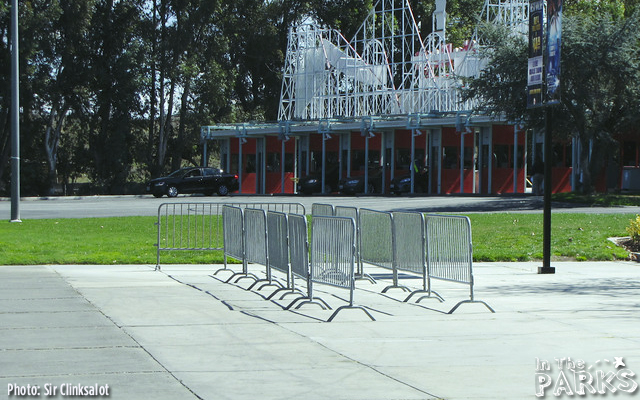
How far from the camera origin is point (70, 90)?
57656mm

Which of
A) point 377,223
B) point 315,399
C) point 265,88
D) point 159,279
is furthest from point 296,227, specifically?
point 265,88

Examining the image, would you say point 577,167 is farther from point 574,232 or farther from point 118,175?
point 118,175

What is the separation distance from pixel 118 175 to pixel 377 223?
49168 millimetres

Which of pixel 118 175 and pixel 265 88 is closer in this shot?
pixel 118 175

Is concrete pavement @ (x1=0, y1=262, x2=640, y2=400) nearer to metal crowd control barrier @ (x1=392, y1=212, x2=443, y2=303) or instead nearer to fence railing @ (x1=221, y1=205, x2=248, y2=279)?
metal crowd control barrier @ (x1=392, y1=212, x2=443, y2=303)

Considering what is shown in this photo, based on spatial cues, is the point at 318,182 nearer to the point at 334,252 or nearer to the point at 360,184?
the point at 360,184

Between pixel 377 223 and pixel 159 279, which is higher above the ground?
pixel 377 223

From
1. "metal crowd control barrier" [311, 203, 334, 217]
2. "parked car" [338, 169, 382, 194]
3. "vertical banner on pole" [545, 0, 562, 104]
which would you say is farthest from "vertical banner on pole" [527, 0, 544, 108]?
"parked car" [338, 169, 382, 194]

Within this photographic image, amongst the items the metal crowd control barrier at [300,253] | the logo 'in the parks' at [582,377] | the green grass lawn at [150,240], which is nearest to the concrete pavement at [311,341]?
the logo 'in the parks' at [582,377]

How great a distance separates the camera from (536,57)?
1532cm

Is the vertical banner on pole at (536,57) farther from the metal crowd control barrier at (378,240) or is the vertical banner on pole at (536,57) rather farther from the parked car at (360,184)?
the parked car at (360,184)

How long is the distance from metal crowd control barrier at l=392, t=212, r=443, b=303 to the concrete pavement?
40cm

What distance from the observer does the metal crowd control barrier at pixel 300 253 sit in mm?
10828

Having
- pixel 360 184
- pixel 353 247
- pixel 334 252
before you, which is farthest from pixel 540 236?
pixel 360 184
